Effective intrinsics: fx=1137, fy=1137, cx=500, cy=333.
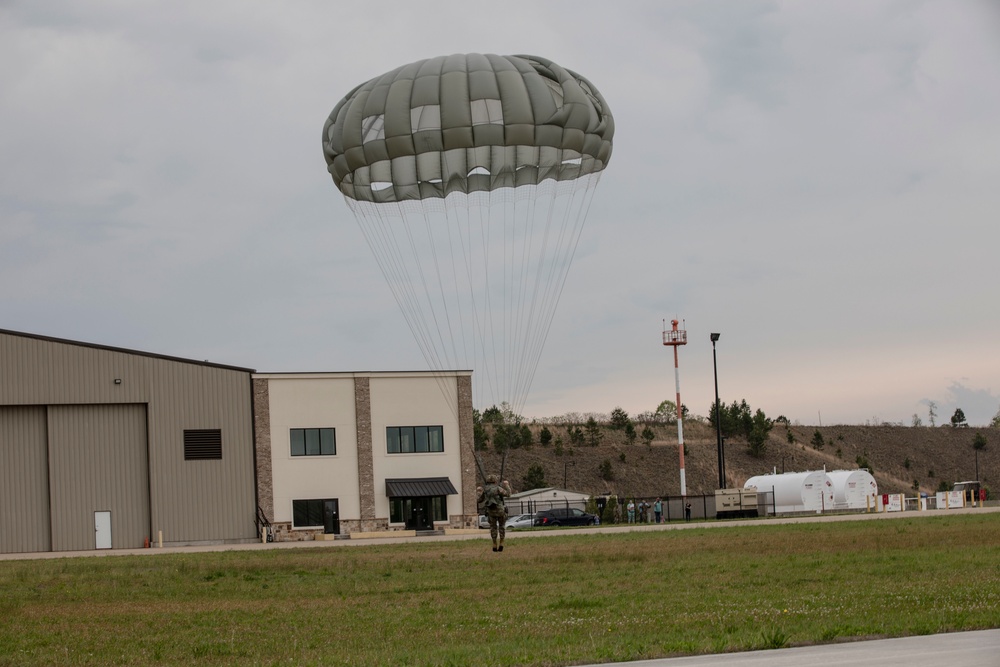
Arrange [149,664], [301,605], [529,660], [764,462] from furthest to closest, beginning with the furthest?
[764,462]
[301,605]
[149,664]
[529,660]

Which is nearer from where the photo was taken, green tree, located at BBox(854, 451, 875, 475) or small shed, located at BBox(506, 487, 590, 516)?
small shed, located at BBox(506, 487, 590, 516)

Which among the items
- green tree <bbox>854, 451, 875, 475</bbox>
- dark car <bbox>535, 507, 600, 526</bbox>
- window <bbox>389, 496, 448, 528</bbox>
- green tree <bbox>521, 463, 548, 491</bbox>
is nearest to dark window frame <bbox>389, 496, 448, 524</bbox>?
window <bbox>389, 496, 448, 528</bbox>

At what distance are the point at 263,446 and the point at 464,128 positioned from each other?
25147 mm

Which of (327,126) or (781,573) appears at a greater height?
(327,126)

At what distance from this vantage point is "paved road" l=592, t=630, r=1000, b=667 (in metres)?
8.20

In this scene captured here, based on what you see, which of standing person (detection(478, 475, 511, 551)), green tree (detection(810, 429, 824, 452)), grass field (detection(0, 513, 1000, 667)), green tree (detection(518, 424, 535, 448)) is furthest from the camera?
green tree (detection(810, 429, 824, 452))

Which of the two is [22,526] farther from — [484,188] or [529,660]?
[529,660]

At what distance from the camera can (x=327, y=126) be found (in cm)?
2536

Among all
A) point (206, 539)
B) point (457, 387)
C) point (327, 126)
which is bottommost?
point (206, 539)

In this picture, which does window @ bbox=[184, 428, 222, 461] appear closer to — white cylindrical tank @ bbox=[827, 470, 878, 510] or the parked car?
the parked car

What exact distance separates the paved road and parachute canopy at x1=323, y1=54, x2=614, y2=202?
595 inches

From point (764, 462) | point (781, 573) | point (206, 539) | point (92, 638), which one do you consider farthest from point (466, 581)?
point (764, 462)

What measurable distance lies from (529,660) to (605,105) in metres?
17.3

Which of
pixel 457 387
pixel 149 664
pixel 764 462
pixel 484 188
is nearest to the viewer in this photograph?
pixel 149 664
